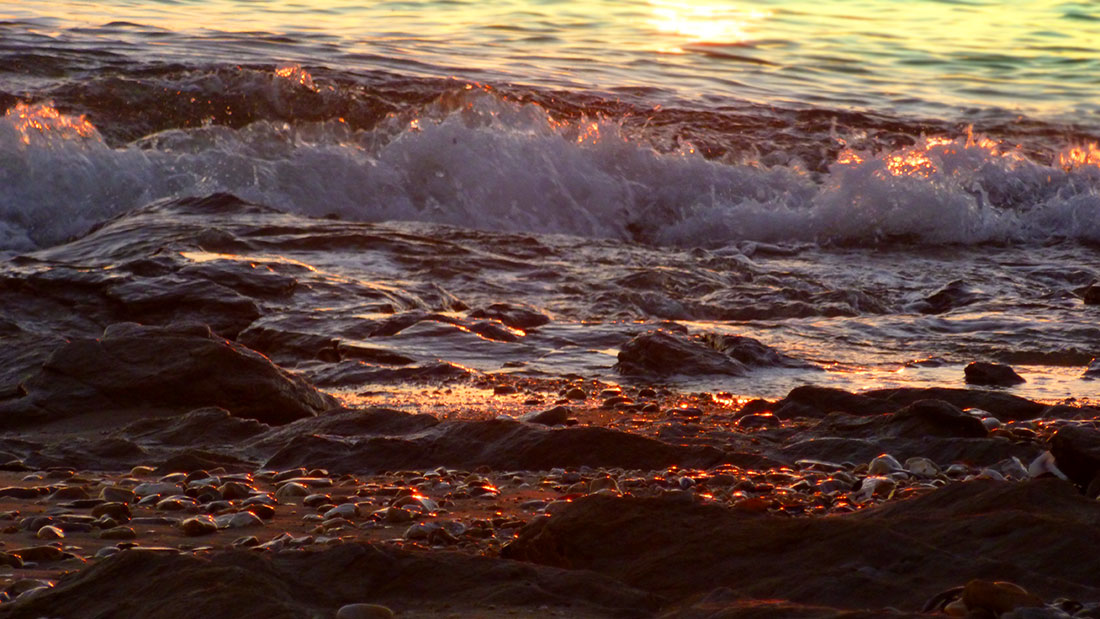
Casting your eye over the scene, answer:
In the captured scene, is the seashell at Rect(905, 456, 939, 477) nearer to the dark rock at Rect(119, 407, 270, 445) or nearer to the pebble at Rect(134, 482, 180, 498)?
the pebble at Rect(134, 482, 180, 498)

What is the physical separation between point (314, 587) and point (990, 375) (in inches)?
142

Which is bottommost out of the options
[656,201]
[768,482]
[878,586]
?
[656,201]

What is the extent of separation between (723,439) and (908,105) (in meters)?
10.8

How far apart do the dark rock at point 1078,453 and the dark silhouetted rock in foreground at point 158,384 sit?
2375 mm

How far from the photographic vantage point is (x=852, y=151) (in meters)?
11.4

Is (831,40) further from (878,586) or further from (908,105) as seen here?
(878,586)

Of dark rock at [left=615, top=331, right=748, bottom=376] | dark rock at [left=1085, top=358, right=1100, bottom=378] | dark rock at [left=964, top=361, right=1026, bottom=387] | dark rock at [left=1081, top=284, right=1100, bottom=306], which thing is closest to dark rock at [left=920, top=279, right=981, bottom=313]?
dark rock at [left=1081, top=284, right=1100, bottom=306]

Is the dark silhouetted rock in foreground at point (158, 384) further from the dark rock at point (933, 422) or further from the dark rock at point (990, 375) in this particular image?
the dark rock at point (990, 375)

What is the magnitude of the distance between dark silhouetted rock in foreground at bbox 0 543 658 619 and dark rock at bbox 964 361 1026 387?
129 inches

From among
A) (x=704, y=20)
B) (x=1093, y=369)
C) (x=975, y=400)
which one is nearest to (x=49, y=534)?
(x=975, y=400)

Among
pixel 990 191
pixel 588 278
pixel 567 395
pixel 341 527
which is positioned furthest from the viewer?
pixel 990 191

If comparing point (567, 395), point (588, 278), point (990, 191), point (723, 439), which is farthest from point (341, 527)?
point (990, 191)

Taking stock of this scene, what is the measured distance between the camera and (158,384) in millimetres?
4152

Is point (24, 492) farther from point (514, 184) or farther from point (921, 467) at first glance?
point (514, 184)
